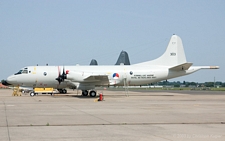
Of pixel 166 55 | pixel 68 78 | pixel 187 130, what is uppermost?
pixel 166 55

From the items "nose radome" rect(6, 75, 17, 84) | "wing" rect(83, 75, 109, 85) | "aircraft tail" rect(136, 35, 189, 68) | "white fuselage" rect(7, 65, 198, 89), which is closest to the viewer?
"wing" rect(83, 75, 109, 85)

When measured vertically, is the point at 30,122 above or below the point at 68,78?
below

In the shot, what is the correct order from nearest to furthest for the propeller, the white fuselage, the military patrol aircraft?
the propeller, the military patrol aircraft, the white fuselage

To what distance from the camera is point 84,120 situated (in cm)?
1423

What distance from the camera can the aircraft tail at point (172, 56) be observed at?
39375mm

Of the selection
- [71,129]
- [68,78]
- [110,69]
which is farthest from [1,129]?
[110,69]

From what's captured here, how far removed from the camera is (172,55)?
39531 mm

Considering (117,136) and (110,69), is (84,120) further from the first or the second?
(110,69)

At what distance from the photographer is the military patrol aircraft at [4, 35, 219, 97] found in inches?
1446

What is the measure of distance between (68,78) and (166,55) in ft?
40.0

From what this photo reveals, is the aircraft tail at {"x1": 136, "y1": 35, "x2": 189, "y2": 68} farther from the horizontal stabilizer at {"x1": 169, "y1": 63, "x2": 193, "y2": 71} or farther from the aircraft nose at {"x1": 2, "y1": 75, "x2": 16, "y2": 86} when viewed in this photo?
the aircraft nose at {"x1": 2, "y1": 75, "x2": 16, "y2": 86}

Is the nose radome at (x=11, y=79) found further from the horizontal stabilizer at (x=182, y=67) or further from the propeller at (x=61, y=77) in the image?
the horizontal stabilizer at (x=182, y=67)

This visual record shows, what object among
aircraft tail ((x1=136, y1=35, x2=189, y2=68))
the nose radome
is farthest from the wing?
the nose radome

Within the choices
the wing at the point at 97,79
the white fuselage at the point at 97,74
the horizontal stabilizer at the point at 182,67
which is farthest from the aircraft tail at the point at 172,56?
the wing at the point at 97,79
